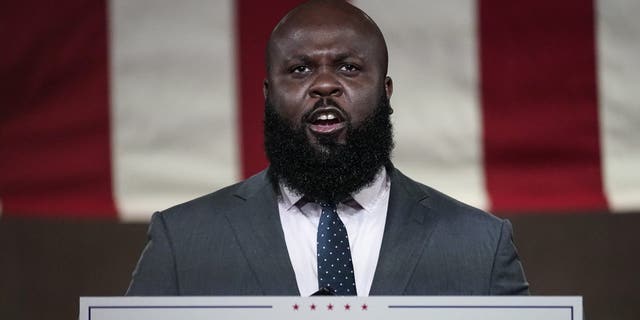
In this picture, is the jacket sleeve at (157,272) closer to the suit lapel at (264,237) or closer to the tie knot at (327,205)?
the suit lapel at (264,237)

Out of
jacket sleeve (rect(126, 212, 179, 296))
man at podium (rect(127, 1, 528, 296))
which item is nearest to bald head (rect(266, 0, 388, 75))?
man at podium (rect(127, 1, 528, 296))

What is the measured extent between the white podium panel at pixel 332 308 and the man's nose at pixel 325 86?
283mm

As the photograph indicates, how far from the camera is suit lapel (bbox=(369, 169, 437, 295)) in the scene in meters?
1.14

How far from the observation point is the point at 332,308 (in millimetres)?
998

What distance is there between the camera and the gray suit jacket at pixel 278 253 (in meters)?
1.15

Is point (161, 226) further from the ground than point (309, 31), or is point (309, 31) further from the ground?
point (309, 31)

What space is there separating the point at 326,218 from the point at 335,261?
0.24 feet

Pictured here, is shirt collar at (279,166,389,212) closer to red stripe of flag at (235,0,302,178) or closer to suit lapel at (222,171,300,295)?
suit lapel at (222,171,300,295)

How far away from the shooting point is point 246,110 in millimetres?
1795

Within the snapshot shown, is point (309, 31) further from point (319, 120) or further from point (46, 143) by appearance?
point (46, 143)

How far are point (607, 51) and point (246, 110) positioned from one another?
2.26ft

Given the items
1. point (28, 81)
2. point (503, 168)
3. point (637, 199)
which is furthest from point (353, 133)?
point (28, 81)

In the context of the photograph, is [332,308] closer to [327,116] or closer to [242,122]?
[327,116]

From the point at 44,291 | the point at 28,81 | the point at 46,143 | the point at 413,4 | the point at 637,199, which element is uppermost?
the point at 413,4
